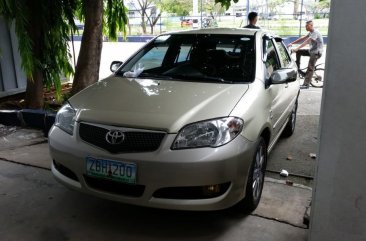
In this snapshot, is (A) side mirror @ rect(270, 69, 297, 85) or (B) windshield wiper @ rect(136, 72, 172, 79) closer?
(A) side mirror @ rect(270, 69, 297, 85)

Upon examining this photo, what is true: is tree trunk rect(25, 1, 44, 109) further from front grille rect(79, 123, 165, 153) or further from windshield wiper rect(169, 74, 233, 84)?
front grille rect(79, 123, 165, 153)

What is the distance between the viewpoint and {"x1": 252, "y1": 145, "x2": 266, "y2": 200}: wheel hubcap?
2.98m

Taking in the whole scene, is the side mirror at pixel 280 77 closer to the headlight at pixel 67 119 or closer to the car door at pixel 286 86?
the car door at pixel 286 86

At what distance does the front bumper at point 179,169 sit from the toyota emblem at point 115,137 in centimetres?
9

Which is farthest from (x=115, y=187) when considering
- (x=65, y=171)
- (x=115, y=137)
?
(x=65, y=171)

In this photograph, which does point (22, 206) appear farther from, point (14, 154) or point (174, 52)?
point (174, 52)

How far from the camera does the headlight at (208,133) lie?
248cm

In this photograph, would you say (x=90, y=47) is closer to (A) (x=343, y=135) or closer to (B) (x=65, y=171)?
(B) (x=65, y=171)

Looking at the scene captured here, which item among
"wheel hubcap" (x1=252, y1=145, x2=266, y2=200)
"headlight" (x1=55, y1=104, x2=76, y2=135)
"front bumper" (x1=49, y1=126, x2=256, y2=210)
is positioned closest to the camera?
"front bumper" (x1=49, y1=126, x2=256, y2=210)

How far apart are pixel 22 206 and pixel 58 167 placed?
22.6 inches

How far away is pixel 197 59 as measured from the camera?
12.1ft

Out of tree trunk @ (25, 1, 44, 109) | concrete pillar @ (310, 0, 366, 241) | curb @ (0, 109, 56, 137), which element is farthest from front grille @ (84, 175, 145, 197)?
tree trunk @ (25, 1, 44, 109)

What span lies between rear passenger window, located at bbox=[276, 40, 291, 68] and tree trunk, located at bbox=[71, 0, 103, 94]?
2.69 m

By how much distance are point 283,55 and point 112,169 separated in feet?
10.00
